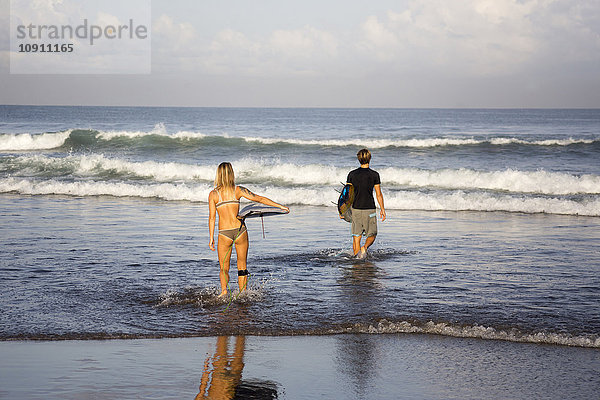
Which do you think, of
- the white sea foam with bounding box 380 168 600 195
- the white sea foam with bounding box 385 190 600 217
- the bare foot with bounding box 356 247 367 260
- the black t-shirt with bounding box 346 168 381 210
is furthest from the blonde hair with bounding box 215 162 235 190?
the white sea foam with bounding box 380 168 600 195

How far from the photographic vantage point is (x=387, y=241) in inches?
498

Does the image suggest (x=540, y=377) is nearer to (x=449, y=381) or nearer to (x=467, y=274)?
(x=449, y=381)

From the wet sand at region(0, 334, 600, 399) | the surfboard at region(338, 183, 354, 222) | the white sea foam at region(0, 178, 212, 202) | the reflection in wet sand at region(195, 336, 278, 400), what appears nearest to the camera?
the reflection in wet sand at region(195, 336, 278, 400)

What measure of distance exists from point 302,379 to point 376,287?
11.5 ft

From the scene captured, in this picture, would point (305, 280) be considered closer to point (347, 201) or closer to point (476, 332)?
point (347, 201)

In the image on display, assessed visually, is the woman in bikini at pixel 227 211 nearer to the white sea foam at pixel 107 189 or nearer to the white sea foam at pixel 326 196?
the white sea foam at pixel 326 196

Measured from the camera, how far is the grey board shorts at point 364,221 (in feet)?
34.7

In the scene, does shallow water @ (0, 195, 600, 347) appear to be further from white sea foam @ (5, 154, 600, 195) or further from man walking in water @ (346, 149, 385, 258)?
white sea foam @ (5, 154, 600, 195)

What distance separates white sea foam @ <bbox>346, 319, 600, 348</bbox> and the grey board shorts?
3.48 meters

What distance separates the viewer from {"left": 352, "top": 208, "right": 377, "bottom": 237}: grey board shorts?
10.6 metres

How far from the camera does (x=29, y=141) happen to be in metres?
39.1

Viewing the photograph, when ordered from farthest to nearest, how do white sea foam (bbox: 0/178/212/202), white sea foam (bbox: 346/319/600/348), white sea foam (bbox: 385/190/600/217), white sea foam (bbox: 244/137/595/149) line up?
white sea foam (bbox: 244/137/595/149)
white sea foam (bbox: 0/178/212/202)
white sea foam (bbox: 385/190/600/217)
white sea foam (bbox: 346/319/600/348)

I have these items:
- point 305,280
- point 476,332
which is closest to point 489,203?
point 305,280

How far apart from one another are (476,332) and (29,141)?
3719cm
